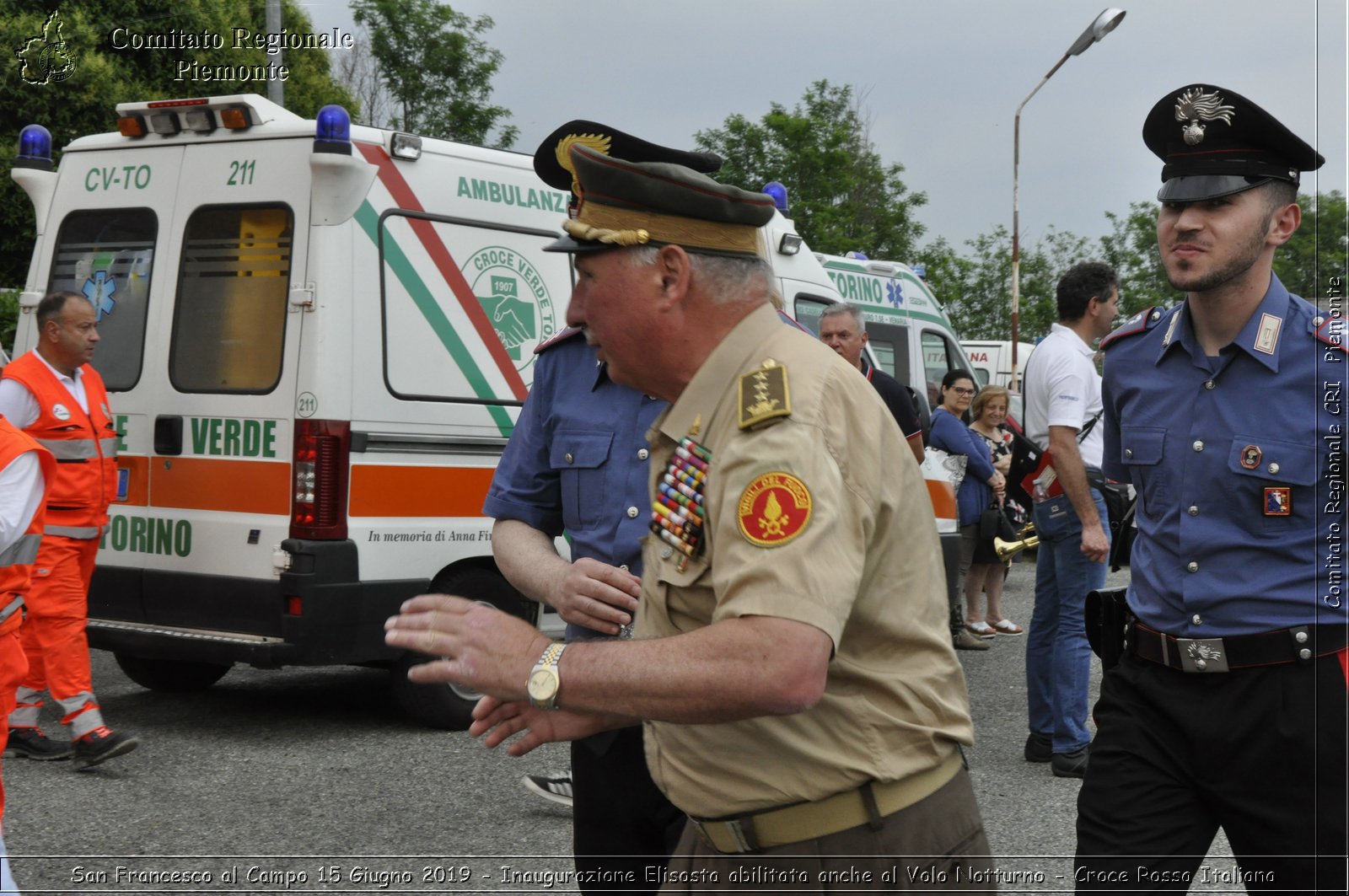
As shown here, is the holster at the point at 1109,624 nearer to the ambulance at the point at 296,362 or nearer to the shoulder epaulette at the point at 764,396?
the shoulder epaulette at the point at 764,396

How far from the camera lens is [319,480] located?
248 inches

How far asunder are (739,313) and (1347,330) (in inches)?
66.0

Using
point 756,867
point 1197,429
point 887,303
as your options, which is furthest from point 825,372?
point 887,303

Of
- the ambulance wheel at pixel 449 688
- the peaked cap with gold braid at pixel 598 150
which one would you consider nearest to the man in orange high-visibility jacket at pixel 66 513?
the ambulance wheel at pixel 449 688

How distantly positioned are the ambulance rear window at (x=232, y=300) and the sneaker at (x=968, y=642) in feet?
17.1

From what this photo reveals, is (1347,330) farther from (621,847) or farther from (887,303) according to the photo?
(887,303)

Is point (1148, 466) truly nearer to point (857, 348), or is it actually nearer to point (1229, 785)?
point (1229, 785)

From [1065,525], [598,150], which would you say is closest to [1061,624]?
[1065,525]

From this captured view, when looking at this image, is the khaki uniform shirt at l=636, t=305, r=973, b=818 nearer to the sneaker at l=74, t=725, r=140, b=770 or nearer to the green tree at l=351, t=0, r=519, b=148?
the sneaker at l=74, t=725, r=140, b=770

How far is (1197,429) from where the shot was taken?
3105 millimetres

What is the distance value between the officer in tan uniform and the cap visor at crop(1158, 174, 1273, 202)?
53.8 inches

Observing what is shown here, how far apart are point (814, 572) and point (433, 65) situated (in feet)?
58.1

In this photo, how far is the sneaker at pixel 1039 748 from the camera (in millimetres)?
6309

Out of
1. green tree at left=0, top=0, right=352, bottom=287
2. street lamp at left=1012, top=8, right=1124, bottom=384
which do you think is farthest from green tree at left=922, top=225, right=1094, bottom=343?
green tree at left=0, top=0, right=352, bottom=287
